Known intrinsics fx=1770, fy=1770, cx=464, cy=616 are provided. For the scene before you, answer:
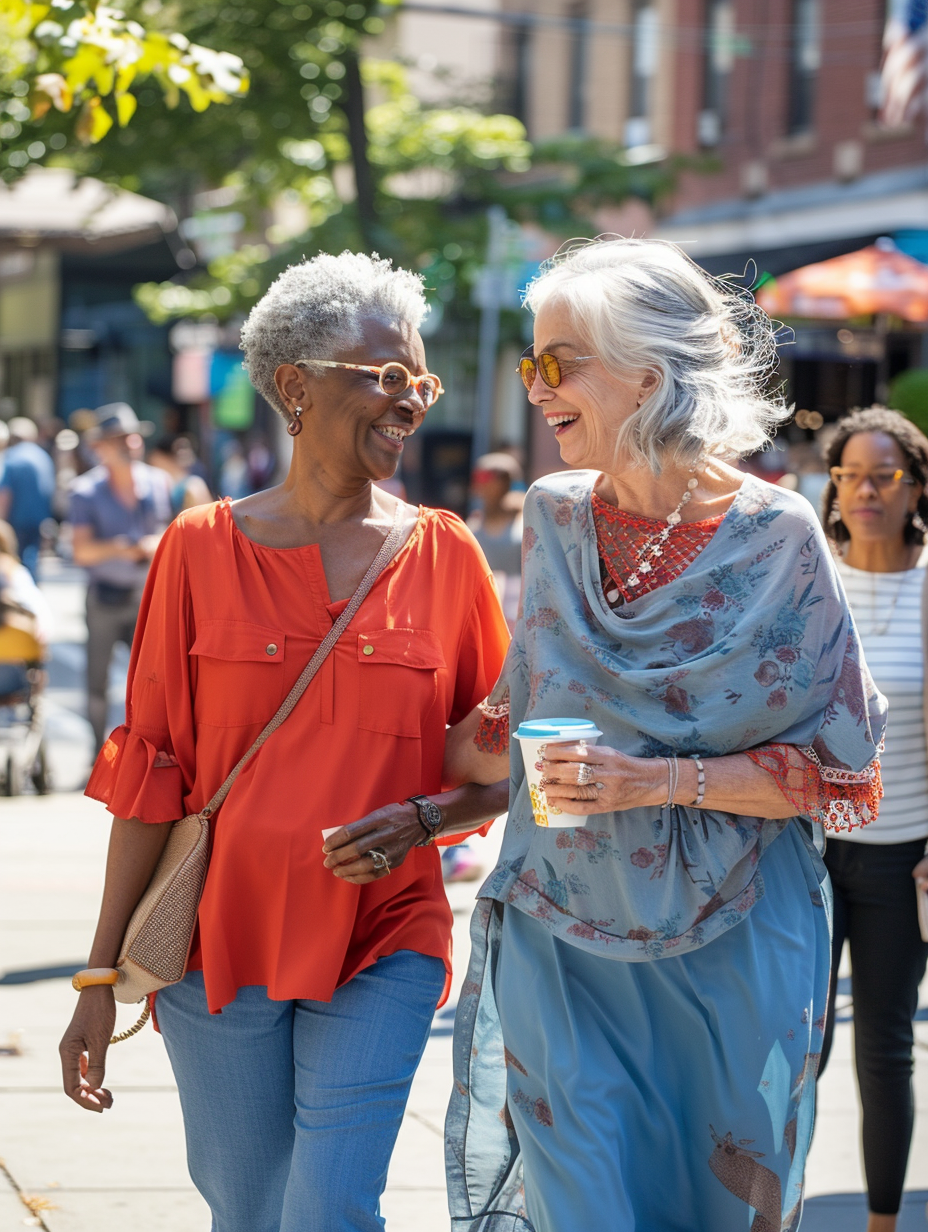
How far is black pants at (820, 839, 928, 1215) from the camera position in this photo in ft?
13.7

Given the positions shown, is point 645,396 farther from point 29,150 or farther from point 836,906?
point 29,150

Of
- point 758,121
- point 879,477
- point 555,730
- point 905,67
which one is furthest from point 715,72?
point 555,730

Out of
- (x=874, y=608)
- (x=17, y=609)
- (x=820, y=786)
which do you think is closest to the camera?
(x=820, y=786)

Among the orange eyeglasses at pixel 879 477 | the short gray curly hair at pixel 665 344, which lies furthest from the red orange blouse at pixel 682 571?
the orange eyeglasses at pixel 879 477

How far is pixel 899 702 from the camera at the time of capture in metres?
4.30

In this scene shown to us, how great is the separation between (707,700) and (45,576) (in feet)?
69.9

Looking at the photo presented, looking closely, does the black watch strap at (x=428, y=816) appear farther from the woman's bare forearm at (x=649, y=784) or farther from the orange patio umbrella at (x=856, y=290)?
the orange patio umbrella at (x=856, y=290)

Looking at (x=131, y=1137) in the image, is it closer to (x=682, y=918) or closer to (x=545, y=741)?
(x=682, y=918)

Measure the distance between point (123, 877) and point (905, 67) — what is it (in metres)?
15.5

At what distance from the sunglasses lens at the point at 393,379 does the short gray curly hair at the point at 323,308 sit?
0.26 ft

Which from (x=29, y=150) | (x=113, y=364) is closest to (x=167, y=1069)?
(x=29, y=150)

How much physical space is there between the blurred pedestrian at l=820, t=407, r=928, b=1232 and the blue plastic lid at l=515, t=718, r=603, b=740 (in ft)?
5.96

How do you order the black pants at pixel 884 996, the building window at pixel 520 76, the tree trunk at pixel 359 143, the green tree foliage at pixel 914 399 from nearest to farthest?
the black pants at pixel 884 996 → the green tree foliage at pixel 914 399 → the tree trunk at pixel 359 143 → the building window at pixel 520 76

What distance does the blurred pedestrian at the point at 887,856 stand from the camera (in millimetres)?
4176
